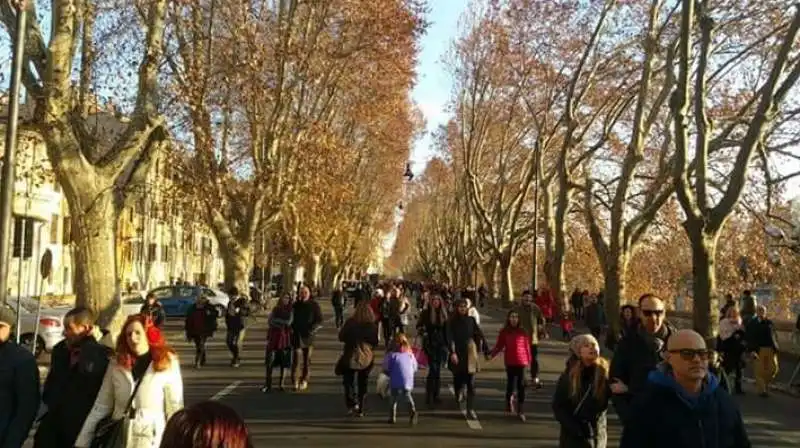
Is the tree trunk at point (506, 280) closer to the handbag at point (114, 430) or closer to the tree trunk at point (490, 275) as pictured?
the tree trunk at point (490, 275)

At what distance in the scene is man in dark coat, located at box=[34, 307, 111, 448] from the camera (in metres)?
5.90

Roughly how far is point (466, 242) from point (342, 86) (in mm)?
36461

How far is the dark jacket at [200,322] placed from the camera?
19.3 metres

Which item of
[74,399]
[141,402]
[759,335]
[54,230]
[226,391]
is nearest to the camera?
[141,402]

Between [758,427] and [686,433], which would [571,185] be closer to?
[758,427]

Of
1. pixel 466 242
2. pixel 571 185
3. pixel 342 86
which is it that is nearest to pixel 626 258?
pixel 571 185

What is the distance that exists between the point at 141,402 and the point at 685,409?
304cm

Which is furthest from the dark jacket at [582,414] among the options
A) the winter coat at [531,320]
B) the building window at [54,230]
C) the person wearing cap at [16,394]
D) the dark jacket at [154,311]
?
the building window at [54,230]

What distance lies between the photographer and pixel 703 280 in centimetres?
1803

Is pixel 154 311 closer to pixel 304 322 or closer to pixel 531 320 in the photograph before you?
pixel 304 322

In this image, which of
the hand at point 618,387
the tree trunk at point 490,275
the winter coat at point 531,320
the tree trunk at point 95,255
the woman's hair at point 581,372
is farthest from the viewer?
the tree trunk at point 490,275

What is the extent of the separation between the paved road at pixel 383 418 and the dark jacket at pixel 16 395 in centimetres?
443

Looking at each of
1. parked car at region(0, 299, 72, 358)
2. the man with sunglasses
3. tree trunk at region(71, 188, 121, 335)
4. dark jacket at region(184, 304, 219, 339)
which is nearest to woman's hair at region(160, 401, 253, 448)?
the man with sunglasses

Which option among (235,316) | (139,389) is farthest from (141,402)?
(235,316)
